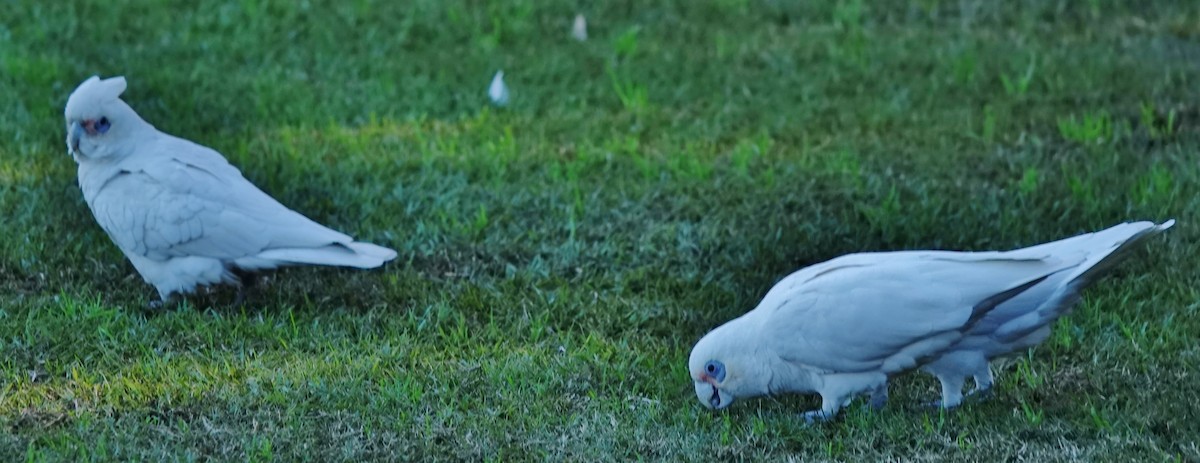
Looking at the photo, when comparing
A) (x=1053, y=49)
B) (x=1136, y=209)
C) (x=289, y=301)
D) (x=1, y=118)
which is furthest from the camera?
(x=1053, y=49)

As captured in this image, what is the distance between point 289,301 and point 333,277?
260 millimetres

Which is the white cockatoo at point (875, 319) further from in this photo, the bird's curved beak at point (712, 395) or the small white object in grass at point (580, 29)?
the small white object in grass at point (580, 29)

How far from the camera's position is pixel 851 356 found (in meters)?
3.96

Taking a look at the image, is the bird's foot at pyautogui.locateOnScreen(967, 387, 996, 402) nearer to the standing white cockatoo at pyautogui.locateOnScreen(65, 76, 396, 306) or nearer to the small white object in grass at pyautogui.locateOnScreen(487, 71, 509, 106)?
the standing white cockatoo at pyautogui.locateOnScreen(65, 76, 396, 306)

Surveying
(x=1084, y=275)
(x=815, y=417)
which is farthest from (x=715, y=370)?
(x=1084, y=275)

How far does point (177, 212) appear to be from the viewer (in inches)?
188

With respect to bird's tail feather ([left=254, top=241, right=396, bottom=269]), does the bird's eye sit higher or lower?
lower

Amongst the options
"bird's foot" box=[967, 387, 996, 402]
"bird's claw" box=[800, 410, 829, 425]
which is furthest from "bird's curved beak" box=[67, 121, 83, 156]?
"bird's foot" box=[967, 387, 996, 402]

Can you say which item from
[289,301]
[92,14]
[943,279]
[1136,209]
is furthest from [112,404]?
[92,14]

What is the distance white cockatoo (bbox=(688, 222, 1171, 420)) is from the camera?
3895mm

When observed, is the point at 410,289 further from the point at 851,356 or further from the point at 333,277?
the point at 851,356

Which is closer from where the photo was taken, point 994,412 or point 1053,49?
point 994,412

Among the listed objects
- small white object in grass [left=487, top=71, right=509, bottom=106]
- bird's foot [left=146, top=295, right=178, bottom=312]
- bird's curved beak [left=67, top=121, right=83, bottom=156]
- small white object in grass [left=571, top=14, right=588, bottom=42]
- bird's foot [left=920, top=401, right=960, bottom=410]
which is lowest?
small white object in grass [left=571, top=14, right=588, bottom=42]

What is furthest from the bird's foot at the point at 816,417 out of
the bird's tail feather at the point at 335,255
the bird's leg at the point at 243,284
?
the bird's leg at the point at 243,284
